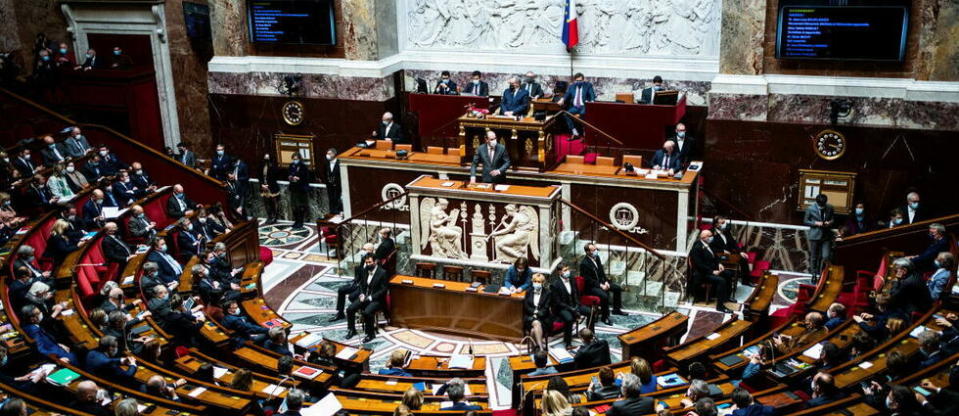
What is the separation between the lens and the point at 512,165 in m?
14.2

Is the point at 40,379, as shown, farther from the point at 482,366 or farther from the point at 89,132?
the point at 89,132

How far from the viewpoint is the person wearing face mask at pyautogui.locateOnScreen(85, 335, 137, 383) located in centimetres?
895

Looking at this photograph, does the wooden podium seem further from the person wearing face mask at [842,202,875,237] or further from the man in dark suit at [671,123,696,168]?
the person wearing face mask at [842,202,875,237]

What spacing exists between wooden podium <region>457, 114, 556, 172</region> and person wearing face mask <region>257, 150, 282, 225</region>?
4017 mm

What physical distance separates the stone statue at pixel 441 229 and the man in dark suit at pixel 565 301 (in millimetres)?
2059

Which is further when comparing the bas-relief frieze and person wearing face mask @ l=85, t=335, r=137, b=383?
the bas-relief frieze

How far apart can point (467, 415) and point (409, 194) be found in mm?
5972

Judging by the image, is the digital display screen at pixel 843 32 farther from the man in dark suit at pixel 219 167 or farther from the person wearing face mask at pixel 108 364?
the person wearing face mask at pixel 108 364

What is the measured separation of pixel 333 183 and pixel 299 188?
70 cm

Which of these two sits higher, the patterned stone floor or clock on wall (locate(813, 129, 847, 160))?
clock on wall (locate(813, 129, 847, 160))

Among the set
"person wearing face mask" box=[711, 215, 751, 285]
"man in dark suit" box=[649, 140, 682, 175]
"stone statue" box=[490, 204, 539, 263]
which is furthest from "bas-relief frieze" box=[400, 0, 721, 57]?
"stone statue" box=[490, 204, 539, 263]

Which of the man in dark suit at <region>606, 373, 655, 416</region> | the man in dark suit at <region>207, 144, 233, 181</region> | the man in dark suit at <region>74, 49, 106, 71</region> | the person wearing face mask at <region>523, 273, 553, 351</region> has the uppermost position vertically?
the man in dark suit at <region>74, 49, 106, 71</region>

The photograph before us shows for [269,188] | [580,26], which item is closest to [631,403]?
[580,26]

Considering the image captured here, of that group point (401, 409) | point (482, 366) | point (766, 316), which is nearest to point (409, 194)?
point (482, 366)
